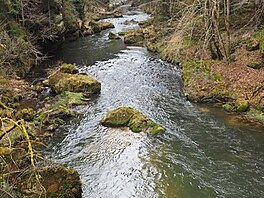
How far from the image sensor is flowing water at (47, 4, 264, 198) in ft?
34.2

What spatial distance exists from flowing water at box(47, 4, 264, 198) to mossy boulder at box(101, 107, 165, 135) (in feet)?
1.15

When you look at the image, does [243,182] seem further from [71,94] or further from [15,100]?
[15,100]

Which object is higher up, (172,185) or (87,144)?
(172,185)

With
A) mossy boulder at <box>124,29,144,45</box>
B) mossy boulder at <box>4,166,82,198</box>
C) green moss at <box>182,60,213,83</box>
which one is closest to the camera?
mossy boulder at <box>4,166,82,198</box>

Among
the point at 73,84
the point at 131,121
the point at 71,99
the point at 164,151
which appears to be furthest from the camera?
the point at 73,84

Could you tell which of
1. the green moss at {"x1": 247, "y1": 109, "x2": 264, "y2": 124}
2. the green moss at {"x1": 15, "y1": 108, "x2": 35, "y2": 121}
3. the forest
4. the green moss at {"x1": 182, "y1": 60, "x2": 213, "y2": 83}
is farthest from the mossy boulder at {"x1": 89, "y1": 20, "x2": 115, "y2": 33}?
the green moss at {"x1": 247, "y1": 109, "x2": 264, "y2": 124}

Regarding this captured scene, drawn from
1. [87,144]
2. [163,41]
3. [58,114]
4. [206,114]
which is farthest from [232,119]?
[163,41]

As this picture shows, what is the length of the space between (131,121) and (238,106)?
17.8 ft

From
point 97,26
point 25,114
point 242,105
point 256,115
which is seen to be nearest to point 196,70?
point 242,105

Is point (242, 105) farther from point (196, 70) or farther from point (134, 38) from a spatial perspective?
point (134, 38)

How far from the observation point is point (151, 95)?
1925 centimetres

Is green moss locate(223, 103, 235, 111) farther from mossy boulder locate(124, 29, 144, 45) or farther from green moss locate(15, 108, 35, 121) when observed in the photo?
mossy boulder locate(124, 29, 144, 45)

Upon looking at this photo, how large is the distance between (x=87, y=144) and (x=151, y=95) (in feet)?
22.1

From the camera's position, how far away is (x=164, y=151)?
1269 centimetres
